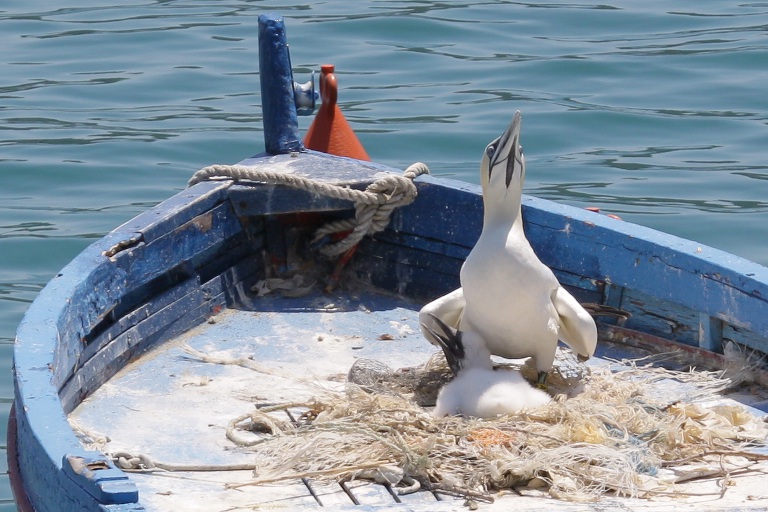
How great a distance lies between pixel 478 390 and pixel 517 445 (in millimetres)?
300

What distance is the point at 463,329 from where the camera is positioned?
4117mm

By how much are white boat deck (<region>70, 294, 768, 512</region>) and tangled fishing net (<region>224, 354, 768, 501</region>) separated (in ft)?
0.16

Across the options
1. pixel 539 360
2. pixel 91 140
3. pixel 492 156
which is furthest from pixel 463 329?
pixel 91 140

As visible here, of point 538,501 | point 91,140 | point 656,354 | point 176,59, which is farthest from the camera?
point 176,59

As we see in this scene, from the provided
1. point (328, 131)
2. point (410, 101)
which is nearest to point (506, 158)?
point (328, 131)

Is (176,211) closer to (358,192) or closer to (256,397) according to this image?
(358,192)

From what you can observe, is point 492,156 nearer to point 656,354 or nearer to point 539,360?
point 539,360

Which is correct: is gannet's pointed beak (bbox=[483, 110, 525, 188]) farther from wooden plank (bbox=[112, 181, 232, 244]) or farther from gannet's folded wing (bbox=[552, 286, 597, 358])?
wooden plank (bbox=[112, 181, 232, 244])

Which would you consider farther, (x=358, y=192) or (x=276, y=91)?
(x=276, y=91)

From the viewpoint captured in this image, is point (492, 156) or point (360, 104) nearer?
point (492, 156)

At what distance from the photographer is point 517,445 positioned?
11.8 ft

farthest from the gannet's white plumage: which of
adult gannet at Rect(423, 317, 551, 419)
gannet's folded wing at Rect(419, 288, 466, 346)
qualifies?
gannet's folded wing at Rect(419, 288, 466, 346)

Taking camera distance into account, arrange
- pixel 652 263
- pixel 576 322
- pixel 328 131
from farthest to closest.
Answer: pixel 328 131 < pixel 652 263 < pixel 576 322

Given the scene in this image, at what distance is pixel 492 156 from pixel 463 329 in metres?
0.50
